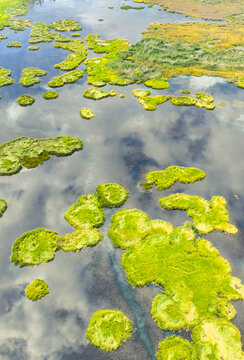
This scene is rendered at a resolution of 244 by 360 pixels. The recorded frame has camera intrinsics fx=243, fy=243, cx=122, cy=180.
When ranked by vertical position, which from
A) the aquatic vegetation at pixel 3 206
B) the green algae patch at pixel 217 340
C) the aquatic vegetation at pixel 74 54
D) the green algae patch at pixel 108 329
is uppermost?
the aquatic vegetation at pixel 74 54

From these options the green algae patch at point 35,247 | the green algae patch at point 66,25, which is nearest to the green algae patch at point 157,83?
the green algae patch at point 35,247

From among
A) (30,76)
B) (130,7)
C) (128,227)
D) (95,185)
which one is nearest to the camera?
(128,227)

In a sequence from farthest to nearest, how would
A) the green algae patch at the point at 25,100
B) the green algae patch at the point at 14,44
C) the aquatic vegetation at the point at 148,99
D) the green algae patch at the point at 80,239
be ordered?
the green algae patch at the point at 14,44, the green algae patch at the point at 25,100, the aquatic vegetation at the point at 148,99, the green algae patch at the point at 80,239

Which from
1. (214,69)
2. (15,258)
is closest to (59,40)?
(214,69)

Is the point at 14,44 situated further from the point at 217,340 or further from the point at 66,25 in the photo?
the point at 217,340

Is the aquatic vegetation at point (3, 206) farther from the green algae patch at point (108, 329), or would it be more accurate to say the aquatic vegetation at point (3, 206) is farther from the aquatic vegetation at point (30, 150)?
the green algae patch at point (108, 329)

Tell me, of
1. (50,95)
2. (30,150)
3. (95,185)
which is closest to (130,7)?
(50,95)

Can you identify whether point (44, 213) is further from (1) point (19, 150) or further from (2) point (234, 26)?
(2) point (234, 26)
